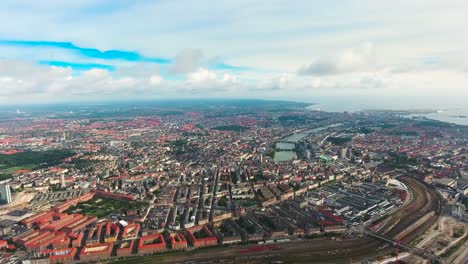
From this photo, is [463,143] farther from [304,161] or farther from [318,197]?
[318,197]

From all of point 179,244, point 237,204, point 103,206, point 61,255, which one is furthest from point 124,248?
point 237,204

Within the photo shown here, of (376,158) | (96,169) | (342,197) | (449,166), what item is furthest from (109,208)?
(449,166)

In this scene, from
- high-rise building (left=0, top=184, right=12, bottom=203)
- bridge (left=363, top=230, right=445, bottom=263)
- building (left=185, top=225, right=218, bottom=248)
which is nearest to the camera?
bridge (left=363, top=230, right=445, bottom=263)

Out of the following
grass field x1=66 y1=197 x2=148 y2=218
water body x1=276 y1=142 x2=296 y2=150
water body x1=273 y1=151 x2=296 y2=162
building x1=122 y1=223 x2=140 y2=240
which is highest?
water body x1=276 y1=142 x2=296 y2=150

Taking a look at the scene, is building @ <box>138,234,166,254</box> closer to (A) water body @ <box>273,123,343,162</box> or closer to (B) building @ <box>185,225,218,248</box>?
(B) building @ <box>185,225,218,248</box>

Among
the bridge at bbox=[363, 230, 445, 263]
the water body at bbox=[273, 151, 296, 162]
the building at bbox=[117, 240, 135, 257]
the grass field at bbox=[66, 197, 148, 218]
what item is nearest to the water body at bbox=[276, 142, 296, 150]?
the water body at bbox=[273, 151, 296, 162]

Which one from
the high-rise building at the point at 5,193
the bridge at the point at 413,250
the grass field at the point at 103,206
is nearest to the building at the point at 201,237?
the grass field at the point at 103,206

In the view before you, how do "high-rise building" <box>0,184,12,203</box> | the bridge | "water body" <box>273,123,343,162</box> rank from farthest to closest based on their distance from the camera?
"water body" <box>273,123,343,162</box> < "high-rise building" <box>0,184,12,203</box> < the bridge

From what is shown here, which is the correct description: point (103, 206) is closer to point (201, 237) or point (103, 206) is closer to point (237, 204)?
point (201, 237)
